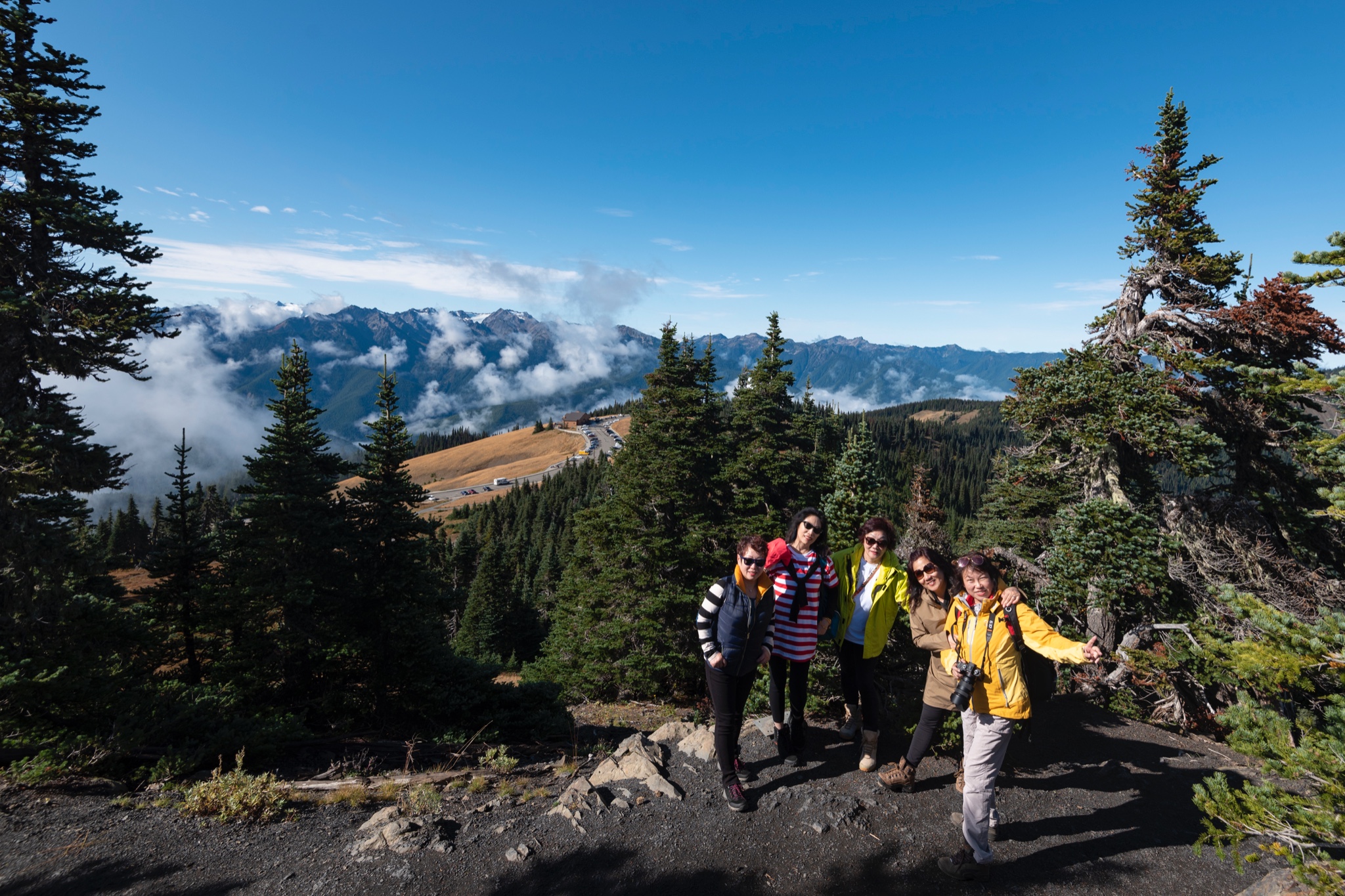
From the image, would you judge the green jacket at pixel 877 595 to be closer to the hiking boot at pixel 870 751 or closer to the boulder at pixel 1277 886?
the hiking boot at pixel 870 751

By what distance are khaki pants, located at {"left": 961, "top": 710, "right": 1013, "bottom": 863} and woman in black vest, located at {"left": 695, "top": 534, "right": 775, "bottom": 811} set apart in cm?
188

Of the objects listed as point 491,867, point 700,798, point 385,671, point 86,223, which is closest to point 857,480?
point 385,671

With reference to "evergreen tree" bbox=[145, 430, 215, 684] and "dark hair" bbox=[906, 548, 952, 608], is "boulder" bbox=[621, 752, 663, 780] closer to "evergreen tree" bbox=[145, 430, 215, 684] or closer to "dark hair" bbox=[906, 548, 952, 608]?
"dark hair" bbox=[906, 548, 952, 608]

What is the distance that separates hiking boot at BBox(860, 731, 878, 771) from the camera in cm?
593

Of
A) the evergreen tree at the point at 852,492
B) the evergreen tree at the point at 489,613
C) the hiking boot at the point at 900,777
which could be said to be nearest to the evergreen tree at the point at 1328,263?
the hiking boot at the point at 900,777

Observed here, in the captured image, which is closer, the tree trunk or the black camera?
the black camera

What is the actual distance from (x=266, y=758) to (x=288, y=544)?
313 inches

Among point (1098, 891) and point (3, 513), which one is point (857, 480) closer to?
point (1098, 891)

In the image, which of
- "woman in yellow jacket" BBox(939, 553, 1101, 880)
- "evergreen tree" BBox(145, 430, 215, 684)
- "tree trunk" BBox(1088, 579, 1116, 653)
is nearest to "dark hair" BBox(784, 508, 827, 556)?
"woman in yellow jacket" BBox(939, 553, 1101, 880)

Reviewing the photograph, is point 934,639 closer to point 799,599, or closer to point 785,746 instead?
point 799,599

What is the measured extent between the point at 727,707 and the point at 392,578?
1563 centimetres

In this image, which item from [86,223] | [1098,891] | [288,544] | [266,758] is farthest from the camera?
[288,544]

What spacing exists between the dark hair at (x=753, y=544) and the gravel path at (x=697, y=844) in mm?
2653

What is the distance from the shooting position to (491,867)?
4.75 metres
